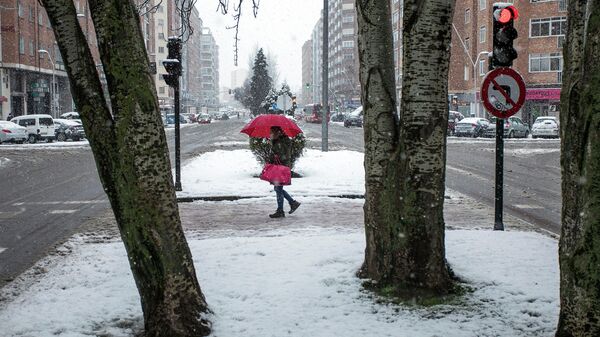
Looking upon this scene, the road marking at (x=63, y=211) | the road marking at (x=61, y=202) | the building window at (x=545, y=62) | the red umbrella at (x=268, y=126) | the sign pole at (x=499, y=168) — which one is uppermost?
the building window at (x=545, y=62)

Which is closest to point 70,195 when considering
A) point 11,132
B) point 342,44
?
point 11,132

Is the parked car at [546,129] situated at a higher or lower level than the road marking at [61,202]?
higher

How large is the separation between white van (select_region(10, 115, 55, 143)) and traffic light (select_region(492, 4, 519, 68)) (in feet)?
119

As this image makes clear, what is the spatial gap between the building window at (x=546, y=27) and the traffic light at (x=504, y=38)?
163 feet

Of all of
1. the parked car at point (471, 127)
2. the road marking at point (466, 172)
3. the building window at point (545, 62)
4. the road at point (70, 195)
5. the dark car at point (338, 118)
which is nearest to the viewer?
the road at point (70, 195)

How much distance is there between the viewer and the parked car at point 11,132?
37.5 metres

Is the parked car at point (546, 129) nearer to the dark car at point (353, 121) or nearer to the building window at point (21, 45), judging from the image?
the dark car at point (353, 121)

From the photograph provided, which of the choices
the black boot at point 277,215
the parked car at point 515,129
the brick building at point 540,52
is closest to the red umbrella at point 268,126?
the black boot at point 277,215

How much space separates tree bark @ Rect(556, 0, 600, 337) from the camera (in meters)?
3.62

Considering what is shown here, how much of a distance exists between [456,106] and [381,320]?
6359 cm

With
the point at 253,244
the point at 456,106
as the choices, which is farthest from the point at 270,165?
the point at 456,106

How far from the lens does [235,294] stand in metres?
5.52

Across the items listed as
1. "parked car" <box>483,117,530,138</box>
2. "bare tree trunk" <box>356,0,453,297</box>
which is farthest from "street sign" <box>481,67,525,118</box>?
"parked car" <box>483,117,530,138</box>

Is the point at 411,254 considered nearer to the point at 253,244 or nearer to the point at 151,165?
the point at 151,165
